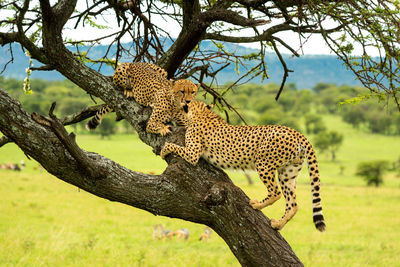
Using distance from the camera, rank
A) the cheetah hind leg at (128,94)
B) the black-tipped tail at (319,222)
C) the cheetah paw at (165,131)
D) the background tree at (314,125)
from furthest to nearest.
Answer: the background tree at (314,125) < the cheetah hind leg at (128,94) < the cheetah paw at (165,131) < the black-tipped tail at (319,222)

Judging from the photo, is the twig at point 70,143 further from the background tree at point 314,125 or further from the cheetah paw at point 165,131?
the background tree at point 314,125

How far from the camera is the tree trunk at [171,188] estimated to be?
398 cm

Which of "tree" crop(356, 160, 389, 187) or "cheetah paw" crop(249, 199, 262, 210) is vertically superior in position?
"tree" crop(356, 160, 389, 187)

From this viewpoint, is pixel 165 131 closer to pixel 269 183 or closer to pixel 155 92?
pixel 155 92

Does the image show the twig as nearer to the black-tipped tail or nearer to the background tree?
the black-tipped tail

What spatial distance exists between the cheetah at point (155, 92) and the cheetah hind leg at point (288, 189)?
3.96 feet

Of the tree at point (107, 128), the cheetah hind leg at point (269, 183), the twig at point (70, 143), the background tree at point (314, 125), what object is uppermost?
the background tree at point (314, 125)

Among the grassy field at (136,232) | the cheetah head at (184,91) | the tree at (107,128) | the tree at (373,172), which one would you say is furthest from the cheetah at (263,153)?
the tree at (107,128)

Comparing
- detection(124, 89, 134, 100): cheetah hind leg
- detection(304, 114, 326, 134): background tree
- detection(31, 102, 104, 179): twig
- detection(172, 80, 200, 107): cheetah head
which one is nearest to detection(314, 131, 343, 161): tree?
detection(304, 114, 326, 134): background tree

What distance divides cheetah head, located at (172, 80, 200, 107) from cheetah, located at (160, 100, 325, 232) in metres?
A: 0.30

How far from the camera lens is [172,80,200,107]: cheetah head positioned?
461cm

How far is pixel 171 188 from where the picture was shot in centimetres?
412

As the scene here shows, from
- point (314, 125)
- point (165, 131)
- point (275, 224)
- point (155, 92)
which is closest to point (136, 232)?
point (155, 92)

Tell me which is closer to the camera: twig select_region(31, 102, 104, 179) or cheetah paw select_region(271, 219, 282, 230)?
twig select_region(31, 102, 104, 179)
